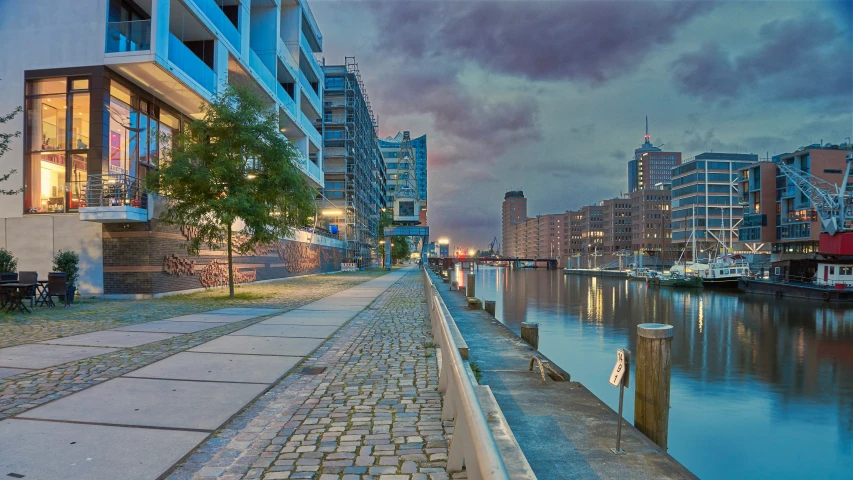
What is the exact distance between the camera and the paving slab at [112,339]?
376 inches

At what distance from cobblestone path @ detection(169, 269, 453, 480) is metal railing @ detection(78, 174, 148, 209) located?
50.4 feet

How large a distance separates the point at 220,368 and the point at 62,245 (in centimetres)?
1717

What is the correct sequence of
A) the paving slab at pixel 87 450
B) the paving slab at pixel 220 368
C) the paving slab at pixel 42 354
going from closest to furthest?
the paving slab at pixel 87 450 → the paving slab at pixel 220 368 → the paving slab at pixel 42 354

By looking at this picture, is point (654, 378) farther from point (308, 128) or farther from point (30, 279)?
point (308, 128)

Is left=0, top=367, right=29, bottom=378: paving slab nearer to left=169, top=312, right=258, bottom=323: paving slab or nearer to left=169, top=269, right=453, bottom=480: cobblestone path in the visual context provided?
left=169, top=269, right=453, bottom=480: cobblestone path

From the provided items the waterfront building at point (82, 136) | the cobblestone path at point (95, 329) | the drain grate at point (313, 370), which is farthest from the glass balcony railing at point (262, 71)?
the drain grate at point (313, 370)

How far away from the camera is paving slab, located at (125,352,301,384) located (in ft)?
23.3

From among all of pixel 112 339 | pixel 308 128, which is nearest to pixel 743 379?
pixel 112 339

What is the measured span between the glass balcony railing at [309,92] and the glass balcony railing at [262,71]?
859 centimetres

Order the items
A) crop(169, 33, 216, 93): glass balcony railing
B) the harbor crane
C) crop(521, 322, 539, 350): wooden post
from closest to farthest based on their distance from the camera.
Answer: crop(521, 322, 539, 350): wooden post, crop(169, 33, 216, 93): glass balcony railing, the harbor crane

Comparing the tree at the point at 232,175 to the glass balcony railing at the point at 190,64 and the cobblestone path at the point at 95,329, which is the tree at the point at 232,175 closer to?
the cobblestone path at the point at 95,329

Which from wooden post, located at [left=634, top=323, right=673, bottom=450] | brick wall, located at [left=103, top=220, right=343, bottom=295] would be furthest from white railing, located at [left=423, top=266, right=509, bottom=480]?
brick wall, located at [left=103, top=220, right=343, bottom=295]

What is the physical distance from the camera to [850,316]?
35344mm

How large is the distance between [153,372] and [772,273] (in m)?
74.9
